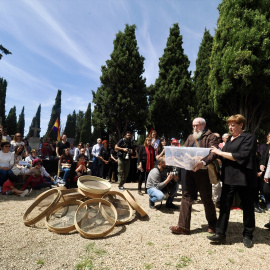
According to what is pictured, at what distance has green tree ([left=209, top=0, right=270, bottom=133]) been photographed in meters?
10.1

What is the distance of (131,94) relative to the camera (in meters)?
19.5

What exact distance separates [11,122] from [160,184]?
168ft

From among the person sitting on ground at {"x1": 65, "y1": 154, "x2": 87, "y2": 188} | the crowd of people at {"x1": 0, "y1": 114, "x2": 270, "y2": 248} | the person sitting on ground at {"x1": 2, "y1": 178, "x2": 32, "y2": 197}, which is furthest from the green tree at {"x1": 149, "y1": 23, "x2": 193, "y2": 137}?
the person sitting on ground at {"x1": 2, "y1": 178, "x2": 32, "y2": 197}

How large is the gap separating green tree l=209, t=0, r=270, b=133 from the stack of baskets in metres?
9.40

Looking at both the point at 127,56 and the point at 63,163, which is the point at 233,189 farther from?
the point at 127,56

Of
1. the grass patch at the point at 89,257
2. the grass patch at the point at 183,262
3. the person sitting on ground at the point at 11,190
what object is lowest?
the person sitting on ground at the point at 11,190

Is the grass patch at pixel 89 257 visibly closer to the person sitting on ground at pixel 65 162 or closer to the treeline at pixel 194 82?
the person sitting on ground at pixel 65 162

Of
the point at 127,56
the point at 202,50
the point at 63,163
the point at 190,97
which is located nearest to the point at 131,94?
the point at 127,56

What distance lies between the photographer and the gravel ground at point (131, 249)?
2416 millimetres

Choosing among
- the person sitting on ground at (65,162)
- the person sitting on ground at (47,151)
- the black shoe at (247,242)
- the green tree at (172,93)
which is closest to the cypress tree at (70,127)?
the green tree at (172,93)

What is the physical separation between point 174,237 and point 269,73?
10.3m

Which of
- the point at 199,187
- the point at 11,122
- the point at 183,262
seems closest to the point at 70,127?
the point at 11,122

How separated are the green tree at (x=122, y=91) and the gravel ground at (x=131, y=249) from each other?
1609 centimetres

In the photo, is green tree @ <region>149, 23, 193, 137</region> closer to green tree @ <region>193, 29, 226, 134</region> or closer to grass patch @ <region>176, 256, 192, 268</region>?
green tree @ <region>193, 29, 226, 134</region>
